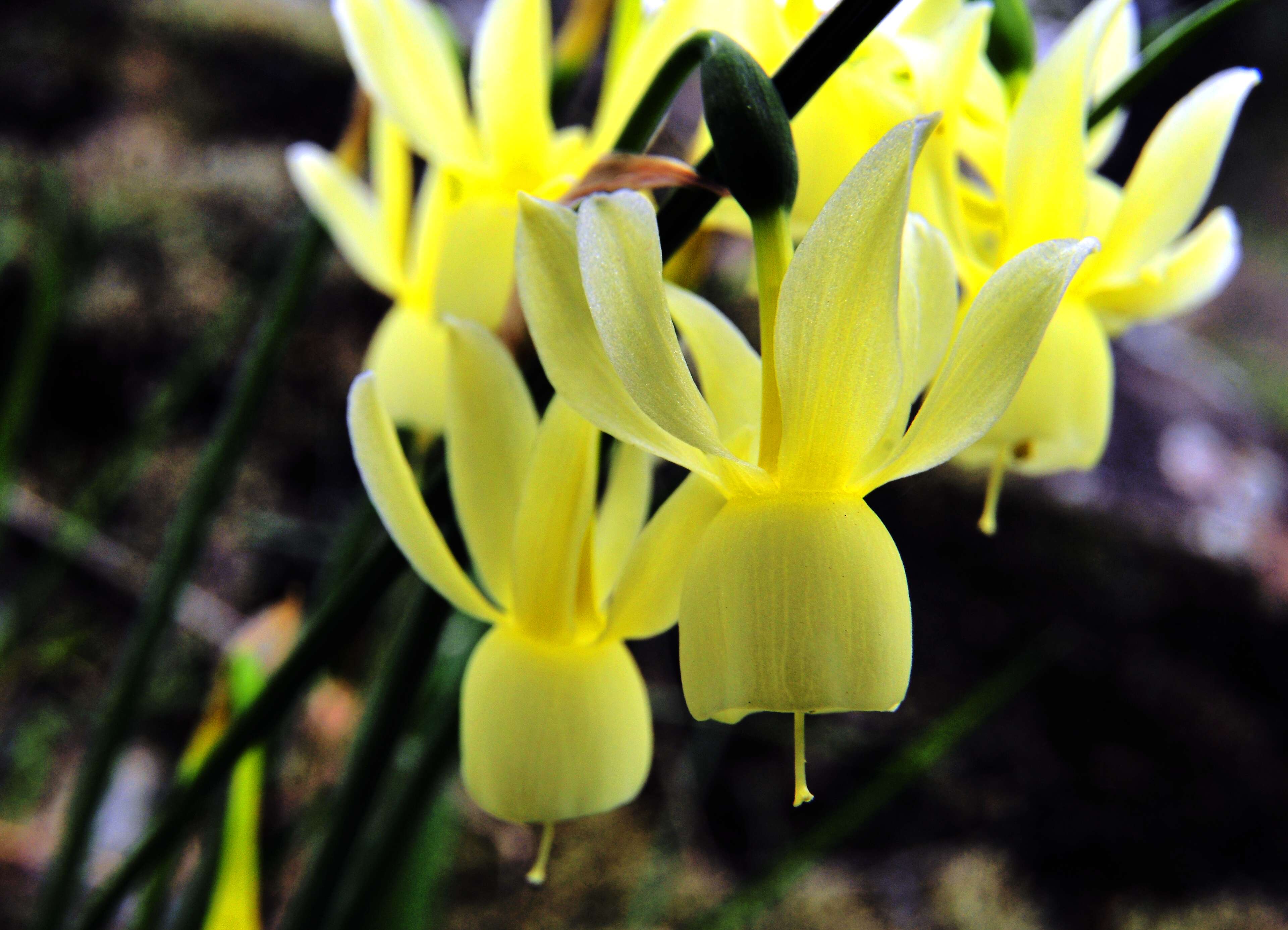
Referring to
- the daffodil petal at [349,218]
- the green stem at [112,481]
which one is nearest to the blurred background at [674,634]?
the green stem at [112,481]

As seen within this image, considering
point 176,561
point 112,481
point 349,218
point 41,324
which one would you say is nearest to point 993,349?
point 349,218

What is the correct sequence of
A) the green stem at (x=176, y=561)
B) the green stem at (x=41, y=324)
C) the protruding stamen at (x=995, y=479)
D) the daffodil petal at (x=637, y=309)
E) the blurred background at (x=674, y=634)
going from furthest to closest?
1. the blurred background at (x=674, y=634)
2. the green stem at (x=41, y=324)
3. the green stem at (x=176, y=561)
4. the protruding stamen at (x=995, y=479)
5. the daffodil petal at (x=637, y=309)

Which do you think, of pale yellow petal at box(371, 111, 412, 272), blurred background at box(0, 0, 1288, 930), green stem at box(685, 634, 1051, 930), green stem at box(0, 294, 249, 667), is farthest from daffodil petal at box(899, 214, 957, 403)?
blurred background at box(0, 0, 1288, 930)

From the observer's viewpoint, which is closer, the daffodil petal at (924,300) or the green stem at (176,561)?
the daffodil petal at (924,300)

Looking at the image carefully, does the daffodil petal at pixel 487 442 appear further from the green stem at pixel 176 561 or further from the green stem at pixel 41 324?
the green stem at pixel 41 324

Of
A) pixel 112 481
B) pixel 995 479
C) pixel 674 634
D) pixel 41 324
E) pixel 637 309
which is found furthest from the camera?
pixel 674 634

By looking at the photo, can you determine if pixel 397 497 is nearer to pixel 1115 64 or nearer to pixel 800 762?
pixel 800 762

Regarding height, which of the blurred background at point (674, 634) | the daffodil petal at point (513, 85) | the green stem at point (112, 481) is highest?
the daffodil petal at point (513, 85)
